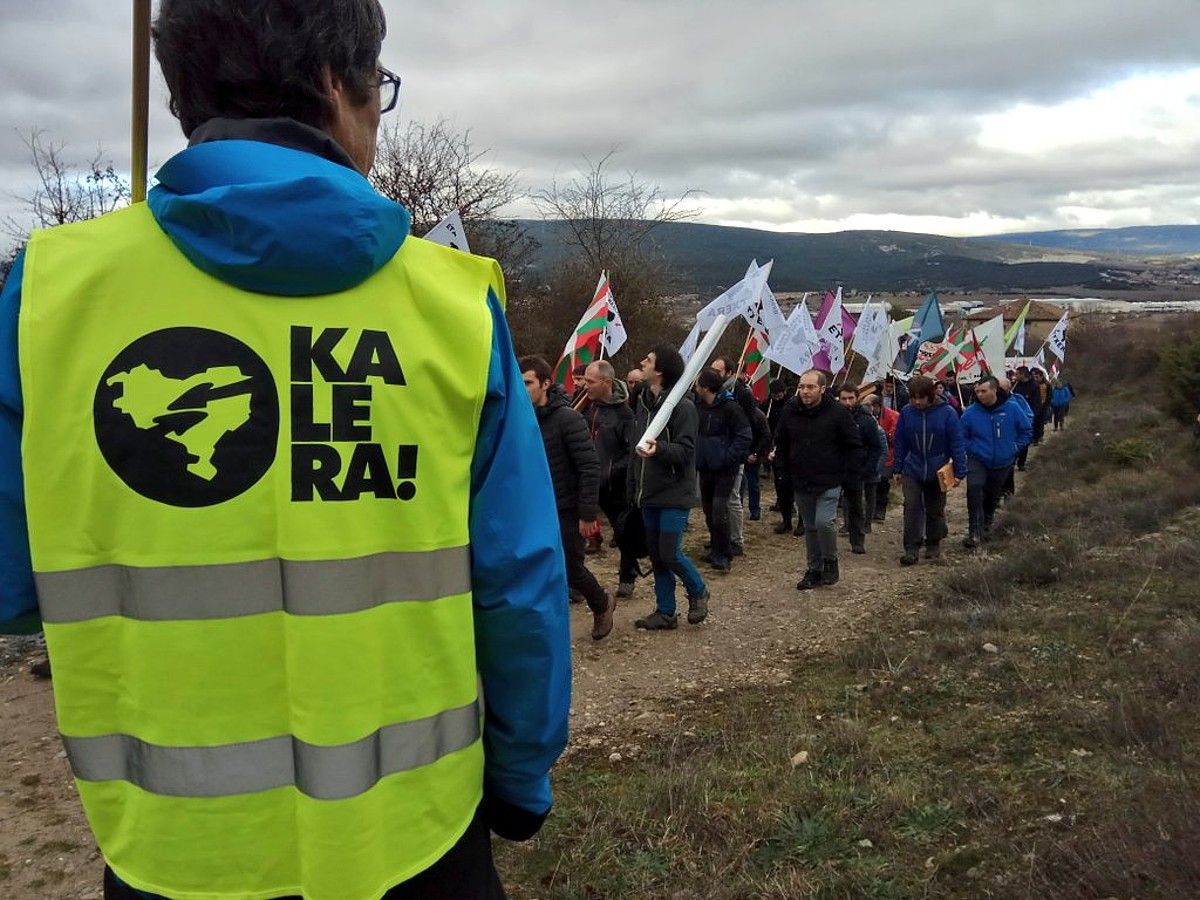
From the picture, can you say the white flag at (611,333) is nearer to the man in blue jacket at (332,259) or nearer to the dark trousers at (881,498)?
the dark trousers at (881,498)

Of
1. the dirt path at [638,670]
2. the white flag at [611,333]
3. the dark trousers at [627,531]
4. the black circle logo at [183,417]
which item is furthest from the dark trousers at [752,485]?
the black circle logo at [183,417]

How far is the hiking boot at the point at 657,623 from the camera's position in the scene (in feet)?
24.3

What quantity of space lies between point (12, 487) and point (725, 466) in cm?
823

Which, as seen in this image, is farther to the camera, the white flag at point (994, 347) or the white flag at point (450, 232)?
the white flag at point (994, 347)

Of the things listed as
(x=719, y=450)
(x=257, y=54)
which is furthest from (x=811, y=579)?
(x=257, y=54)

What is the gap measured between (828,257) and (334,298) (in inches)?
7588

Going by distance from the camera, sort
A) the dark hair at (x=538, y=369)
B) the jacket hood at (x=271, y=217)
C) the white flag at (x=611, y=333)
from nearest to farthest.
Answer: the jacket hood at (x=271, y=217), the dark hair at (x=538, y=369), the white flag at (x=611, y=333)

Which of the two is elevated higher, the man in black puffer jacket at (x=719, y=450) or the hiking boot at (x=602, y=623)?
the man in black puffer jacket at (x=719, y=450)

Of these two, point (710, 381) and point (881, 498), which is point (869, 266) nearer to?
point (881, 498)

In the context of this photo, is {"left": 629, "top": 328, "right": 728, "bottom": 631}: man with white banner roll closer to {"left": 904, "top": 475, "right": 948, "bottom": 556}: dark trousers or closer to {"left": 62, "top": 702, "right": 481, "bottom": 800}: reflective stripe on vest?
{"left": 904, "top": 475, "right": 948, "bottom": 556}: dark trousers

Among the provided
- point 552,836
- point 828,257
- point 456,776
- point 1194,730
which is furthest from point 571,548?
point 828,257

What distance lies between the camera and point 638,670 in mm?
6574

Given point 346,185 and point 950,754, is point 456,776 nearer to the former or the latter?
point 346,185

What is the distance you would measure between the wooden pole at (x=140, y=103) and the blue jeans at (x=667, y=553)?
16.7ft
